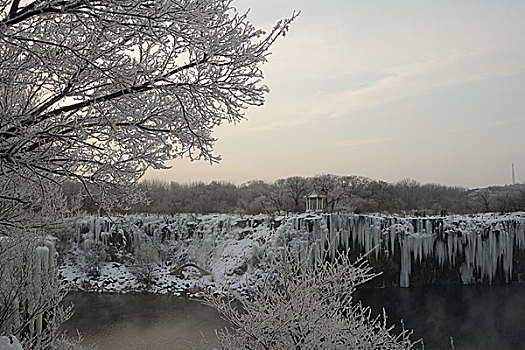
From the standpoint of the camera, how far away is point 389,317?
1259cm

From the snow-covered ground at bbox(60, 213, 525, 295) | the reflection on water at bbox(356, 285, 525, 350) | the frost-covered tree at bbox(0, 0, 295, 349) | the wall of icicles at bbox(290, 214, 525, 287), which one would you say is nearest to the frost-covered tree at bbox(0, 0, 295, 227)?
the frost-covered tree at bbox(0, 0, 295, 349)

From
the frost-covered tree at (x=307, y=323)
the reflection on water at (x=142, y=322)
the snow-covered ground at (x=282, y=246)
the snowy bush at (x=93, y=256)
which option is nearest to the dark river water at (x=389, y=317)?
the reflection on water at (x=142, y=322)

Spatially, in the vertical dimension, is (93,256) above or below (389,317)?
above

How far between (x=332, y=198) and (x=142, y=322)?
20910 mm

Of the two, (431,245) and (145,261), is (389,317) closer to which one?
(431,245)

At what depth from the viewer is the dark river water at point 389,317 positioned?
→ 10719mm

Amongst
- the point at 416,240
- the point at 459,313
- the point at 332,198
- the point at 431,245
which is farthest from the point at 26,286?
the point at 332,198

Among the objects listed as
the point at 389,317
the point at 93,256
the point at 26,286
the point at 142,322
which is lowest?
the point at 142,322

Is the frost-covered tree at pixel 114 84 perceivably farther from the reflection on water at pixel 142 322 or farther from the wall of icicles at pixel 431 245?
the wall of icicles at pixel 431 245

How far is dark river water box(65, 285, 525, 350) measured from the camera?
10.7 metres

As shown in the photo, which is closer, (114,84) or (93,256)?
(114,84)

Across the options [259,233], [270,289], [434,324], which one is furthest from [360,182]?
[270,289]

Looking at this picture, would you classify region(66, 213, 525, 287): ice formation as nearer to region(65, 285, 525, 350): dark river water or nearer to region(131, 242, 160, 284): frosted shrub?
region(65, 285, 525, 350): dark river water

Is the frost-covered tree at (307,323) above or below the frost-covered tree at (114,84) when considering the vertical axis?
below
